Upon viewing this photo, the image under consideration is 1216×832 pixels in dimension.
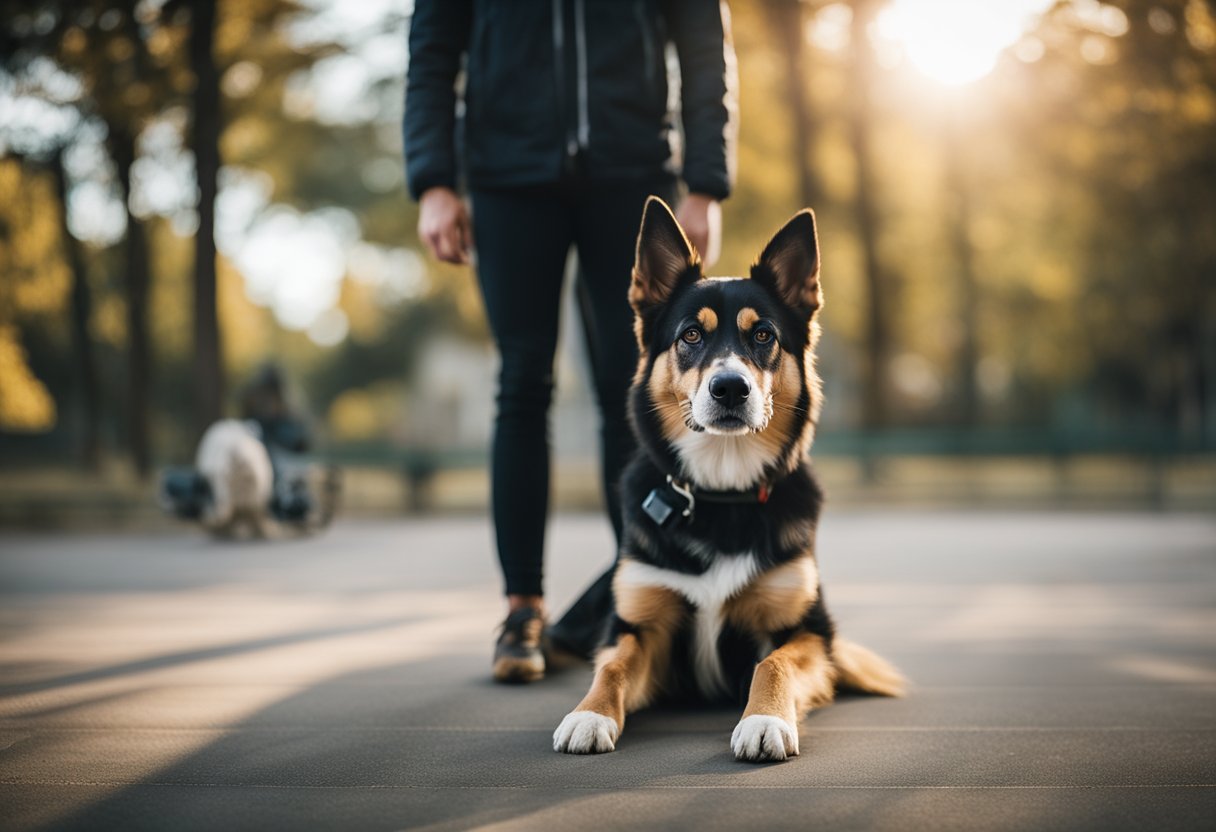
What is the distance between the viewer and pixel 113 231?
66.5ft

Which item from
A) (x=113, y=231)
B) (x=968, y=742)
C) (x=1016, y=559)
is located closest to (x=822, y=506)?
(x=968, y=742)

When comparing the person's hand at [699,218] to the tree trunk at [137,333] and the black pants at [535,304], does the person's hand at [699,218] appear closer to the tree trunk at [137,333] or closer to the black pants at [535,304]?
the black pants at [535,304]

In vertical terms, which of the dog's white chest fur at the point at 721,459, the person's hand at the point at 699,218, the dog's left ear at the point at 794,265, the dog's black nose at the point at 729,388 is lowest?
the dog's white chest fur at the point at 721,459

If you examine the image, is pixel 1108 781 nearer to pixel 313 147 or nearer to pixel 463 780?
pixel 463 780

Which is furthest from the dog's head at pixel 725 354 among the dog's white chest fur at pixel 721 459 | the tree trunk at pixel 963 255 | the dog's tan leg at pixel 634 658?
the tree trunk at pixel 963 255

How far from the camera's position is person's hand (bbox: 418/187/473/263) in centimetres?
384

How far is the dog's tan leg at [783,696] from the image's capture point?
2.67 meters

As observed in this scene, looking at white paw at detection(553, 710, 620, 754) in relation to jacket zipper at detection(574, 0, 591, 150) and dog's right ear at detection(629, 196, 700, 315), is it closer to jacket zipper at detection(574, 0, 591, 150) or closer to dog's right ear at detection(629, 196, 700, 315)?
dog's right ear at detection(629, 196, 700, 315)

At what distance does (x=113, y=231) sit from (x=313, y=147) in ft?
15.9

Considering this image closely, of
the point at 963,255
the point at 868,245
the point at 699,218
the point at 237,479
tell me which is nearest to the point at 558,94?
the point at 699,218

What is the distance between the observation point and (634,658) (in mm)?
3115

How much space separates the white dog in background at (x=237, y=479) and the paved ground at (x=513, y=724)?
306cm

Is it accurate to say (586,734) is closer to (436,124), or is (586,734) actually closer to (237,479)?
(436,124)

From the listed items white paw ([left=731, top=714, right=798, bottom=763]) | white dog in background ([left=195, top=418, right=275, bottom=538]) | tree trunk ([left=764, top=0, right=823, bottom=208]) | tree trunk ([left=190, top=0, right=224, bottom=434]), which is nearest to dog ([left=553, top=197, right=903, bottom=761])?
white paw ([left=731, top=714, right=798, bottom=763])
